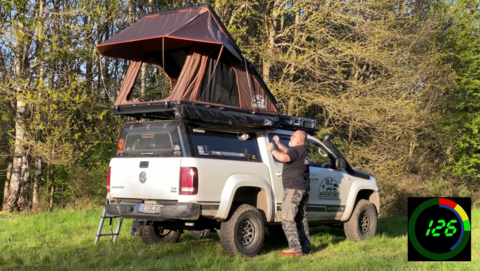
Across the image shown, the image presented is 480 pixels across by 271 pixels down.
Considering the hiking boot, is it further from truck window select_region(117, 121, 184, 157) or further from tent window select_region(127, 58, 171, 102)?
tent window select_region(127, 58, 171, 102)

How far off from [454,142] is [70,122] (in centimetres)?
1729

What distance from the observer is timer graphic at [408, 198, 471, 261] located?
6543 mm

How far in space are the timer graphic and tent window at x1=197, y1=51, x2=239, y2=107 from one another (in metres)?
3.36

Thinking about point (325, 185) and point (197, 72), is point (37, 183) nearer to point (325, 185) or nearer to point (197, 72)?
point (197, 72)

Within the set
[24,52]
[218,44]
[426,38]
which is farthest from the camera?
[426,38]

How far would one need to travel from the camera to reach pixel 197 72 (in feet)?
27.3

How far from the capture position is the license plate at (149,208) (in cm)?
717

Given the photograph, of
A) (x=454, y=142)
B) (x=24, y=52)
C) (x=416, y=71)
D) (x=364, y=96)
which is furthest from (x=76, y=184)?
(x=454, y=142)

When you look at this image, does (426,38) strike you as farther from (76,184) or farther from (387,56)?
(76,184)

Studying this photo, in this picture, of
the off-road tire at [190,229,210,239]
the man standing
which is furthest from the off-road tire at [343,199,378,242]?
the off-road tire at [190,229,210,239]

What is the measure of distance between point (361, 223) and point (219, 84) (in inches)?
149

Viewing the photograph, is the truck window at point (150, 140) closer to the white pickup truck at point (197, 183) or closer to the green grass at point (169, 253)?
the white pickup truck at point (197, 183)

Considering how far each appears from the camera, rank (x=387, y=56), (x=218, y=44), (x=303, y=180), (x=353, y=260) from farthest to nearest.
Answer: (x=387, y=56) < (x=218, y=44) < (x=303, y=180) < (x=353, y=260)

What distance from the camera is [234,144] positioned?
25.7 feet
